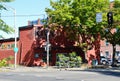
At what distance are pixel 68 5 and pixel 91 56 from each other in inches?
518

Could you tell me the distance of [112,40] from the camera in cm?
5503

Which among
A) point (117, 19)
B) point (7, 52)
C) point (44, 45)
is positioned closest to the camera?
point (117, 19)

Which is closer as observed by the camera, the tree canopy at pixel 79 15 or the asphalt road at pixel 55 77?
the asphalt road at pixel 55 77

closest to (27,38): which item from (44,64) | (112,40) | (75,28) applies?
(44,64)

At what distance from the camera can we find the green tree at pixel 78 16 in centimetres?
5144

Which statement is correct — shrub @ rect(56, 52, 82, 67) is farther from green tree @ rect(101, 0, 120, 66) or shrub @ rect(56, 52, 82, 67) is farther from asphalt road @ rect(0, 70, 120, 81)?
asphalt road @ rect(0, 70, 120, 81)

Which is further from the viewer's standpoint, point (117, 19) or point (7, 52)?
point (7, 52)

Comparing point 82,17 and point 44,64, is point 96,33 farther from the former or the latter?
point 44,64

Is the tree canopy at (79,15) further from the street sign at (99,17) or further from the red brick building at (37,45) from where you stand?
the red brick building at (37,45)

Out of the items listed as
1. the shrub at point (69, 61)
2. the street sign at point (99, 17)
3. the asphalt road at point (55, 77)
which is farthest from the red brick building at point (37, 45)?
the asphalt road at point (55, 77)

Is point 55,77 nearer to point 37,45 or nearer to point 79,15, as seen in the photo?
point 79,15

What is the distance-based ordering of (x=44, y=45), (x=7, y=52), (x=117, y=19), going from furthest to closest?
(x=7, y=52)
(x=44, y=45)
(x=117, y=19)

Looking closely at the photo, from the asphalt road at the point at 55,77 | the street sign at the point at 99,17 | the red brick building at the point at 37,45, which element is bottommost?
the asphalt road at the point at 55,77

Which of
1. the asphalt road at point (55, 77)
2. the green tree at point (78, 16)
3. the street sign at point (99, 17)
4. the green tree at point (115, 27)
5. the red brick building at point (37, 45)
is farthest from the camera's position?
the red brick building at point (37, 45)
